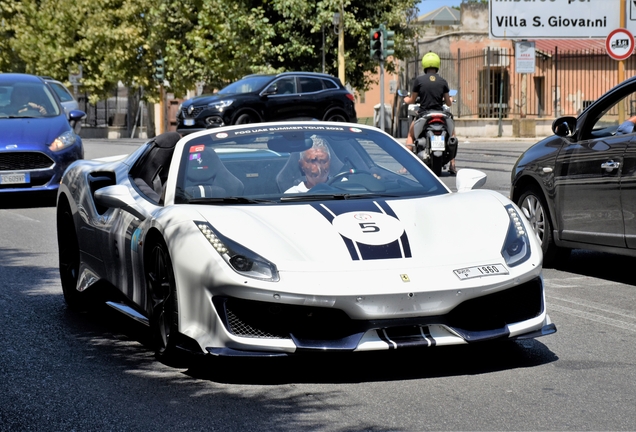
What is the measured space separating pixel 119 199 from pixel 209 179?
0.53 m

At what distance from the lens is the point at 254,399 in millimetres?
5121

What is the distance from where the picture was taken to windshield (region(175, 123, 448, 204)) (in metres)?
6.34

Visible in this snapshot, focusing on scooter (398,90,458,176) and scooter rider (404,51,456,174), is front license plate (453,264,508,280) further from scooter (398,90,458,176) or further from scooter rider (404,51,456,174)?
scooter rider (404,51,456,174)

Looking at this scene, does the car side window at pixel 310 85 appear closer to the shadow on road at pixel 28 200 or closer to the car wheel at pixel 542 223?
the shadow on road at pixel 28 200

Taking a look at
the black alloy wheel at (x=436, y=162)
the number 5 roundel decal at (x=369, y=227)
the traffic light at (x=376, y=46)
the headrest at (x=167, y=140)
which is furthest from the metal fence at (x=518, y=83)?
the number 5 roundel decal at (x=369, y=227)

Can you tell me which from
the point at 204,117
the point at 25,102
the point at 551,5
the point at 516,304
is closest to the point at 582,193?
the point at 516,304

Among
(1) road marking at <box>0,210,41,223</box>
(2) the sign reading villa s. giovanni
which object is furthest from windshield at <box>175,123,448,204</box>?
(2) the sign reading villa s. giovanni

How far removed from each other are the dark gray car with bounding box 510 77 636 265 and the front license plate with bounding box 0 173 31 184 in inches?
287

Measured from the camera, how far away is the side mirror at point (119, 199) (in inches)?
253

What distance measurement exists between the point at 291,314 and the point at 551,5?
115 feet

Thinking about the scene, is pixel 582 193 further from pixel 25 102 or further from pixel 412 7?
pixel 412 7

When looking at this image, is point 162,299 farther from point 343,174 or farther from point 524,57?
point 524,57

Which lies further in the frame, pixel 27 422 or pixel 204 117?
pixel 204 117

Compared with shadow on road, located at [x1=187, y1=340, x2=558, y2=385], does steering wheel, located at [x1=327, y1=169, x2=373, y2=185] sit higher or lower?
higher
